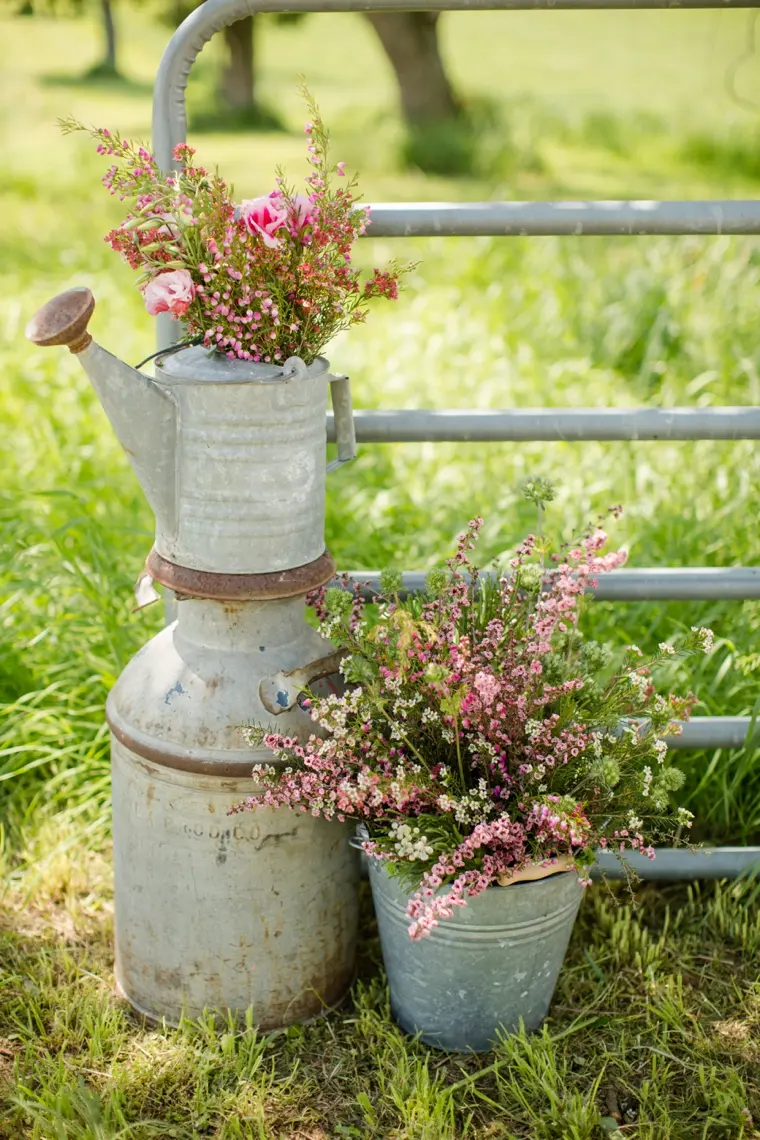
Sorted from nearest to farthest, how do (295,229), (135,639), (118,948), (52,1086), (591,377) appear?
(295,229)
(52,1086)
(118,948)
(135,639)
(591,377)

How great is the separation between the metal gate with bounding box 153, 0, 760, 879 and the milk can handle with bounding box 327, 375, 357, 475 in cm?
7

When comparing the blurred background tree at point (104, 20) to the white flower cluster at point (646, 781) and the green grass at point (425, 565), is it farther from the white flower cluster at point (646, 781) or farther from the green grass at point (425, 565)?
the white flower cluster at point (646, 781)

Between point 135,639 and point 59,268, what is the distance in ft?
13.8

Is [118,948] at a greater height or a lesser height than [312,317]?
lesser

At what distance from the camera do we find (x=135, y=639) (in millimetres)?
2826

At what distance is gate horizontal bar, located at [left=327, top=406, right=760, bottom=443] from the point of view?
224 centimetres

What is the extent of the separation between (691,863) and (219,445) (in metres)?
1.30

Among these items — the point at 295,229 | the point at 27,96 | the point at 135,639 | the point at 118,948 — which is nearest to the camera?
the point at 295,229

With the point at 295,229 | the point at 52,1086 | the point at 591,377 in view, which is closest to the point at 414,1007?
the point at 52,1086

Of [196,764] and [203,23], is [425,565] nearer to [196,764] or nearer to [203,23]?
[196,764]

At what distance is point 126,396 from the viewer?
192 cm

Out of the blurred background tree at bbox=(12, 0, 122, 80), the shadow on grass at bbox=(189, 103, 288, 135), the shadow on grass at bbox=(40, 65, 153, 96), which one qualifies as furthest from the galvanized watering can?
the blurred background tree at bbox=(12, 0, 122, 80)

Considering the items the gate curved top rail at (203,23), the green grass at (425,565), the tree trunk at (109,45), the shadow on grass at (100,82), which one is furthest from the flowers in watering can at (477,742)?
the tree trunk at (109,45)

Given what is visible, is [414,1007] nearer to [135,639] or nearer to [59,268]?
[135,639]
